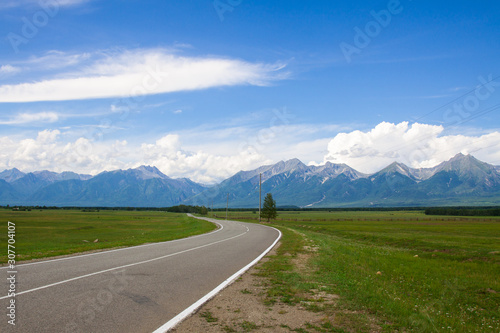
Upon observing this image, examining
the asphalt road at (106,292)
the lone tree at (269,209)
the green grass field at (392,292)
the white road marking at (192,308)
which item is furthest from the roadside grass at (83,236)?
the lone tree at (269,209)

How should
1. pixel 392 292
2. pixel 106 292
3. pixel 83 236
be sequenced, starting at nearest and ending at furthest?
pixel 106 292, pixel 392 292, pixel 83 236

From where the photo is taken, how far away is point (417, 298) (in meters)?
10.5

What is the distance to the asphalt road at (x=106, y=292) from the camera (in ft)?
22.0

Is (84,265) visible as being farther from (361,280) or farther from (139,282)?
(361,280)

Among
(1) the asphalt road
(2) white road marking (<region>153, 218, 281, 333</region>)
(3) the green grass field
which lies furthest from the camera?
(3) the green grass field

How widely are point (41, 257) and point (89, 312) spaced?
426 inches

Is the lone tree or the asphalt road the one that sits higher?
the asphalt road

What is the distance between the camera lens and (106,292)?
9.02 m

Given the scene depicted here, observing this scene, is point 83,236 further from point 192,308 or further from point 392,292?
point 392,292

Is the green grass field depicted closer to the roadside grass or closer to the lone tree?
the roadside grass

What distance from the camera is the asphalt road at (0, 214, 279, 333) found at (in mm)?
6699

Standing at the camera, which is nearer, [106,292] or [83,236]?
[106,292]

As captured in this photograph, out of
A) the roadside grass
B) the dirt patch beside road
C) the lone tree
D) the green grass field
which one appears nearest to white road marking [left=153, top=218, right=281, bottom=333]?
the dirt patch beside road

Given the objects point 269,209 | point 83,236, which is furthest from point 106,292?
point 269,209
